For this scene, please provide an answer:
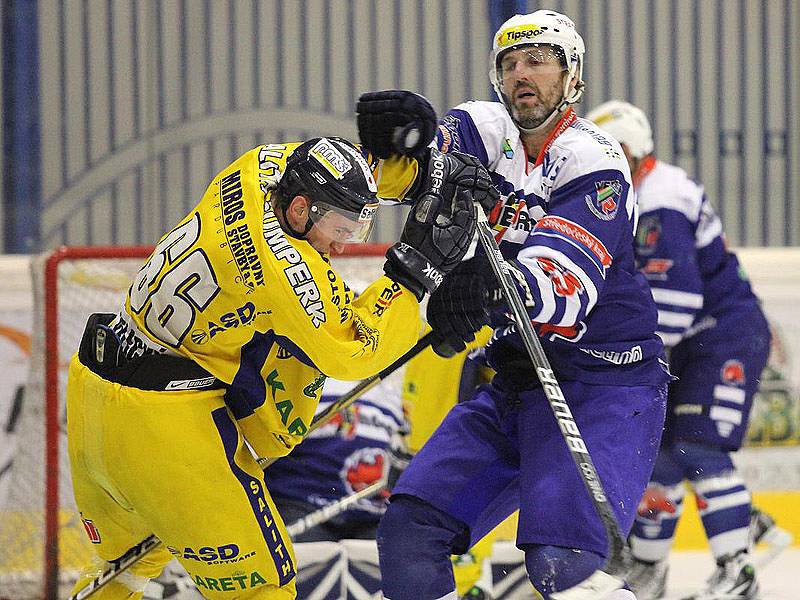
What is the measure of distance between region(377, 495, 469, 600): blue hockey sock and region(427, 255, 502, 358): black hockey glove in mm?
314

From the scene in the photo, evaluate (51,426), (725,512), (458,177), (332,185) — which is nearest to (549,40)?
(458,177)

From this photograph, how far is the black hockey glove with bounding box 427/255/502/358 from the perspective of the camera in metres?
2.55

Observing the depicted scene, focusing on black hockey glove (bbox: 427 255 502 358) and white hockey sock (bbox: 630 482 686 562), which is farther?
white hockey sock (bbox: 630 482 686 562)

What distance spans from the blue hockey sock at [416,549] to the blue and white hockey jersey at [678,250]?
1647mm

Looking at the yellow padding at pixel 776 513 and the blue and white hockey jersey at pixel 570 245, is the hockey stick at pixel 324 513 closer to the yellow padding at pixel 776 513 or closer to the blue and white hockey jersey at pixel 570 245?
the blue and white hockey jersey at pixel 570 245

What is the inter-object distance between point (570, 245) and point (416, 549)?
621 mm

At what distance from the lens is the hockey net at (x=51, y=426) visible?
4.10 metres

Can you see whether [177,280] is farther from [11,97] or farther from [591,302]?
[11,97]

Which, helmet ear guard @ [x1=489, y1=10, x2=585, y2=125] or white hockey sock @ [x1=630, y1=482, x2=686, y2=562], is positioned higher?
helmet ear guard @ [x1=489, y1=10, x2=585, y2=125]

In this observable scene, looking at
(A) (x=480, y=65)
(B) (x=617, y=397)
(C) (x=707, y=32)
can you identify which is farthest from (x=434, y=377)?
(C) (x=707, y=32)

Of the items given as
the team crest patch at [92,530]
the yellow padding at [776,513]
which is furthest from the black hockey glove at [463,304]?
the yellow padding at [776,513]

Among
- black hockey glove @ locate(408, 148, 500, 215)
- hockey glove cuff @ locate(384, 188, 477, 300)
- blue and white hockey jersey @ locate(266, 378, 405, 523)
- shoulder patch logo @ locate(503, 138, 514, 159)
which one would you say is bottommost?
blue and white hockey jersey @ locate(266, 378, 405, 523)

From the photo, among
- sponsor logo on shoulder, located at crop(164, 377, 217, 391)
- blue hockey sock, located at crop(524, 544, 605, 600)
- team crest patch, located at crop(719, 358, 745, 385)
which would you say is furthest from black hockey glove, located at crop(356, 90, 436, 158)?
team crest patch, located at crop(719, 358, 745, 385)

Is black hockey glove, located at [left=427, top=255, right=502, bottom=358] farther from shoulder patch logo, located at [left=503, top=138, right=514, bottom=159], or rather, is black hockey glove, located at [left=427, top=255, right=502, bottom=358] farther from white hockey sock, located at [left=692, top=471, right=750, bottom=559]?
white hockey sock, located at [left=692, top=471, right=750, bottom=559]
